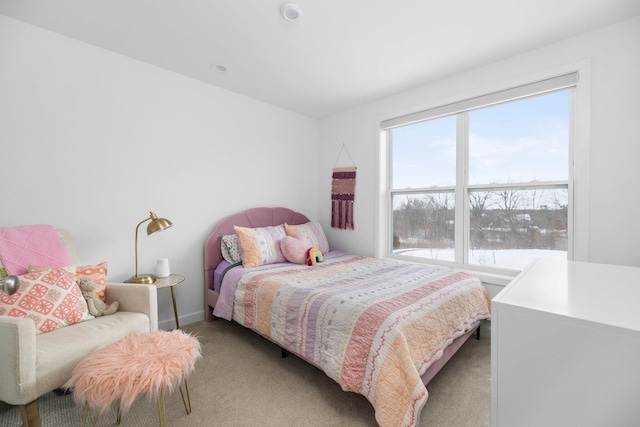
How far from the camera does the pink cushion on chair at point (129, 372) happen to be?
114cm

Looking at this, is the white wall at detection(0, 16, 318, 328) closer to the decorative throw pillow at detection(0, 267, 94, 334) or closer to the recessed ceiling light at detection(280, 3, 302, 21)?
the decorative throw pillow at detection(0, 267, 94, 334)

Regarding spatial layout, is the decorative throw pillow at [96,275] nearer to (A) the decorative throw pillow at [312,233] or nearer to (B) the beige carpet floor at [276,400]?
(B) the beige carpet floor at [276,400]

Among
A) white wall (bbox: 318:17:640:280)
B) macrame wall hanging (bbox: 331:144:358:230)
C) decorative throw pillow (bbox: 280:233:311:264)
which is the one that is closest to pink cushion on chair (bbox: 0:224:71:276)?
decorative throw pillow (bbox: 280:233:311:264)

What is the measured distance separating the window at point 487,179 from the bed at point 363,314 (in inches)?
22.1

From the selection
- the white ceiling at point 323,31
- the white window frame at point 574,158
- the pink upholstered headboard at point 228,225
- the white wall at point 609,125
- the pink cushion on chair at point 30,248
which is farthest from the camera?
the pink upholstered headboard at point 228,225

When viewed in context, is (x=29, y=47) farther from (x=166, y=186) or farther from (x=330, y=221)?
(x=330, y=221)

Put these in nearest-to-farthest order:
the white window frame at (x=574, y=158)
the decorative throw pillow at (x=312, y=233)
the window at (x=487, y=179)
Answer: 1. the white window frame at (x=574, y=158)
2. the window at (x=487, y=179)
3. the decorative throw pillow at (x=312, y=233)

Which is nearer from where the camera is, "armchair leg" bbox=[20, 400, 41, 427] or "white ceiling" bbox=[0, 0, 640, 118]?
"armchair leg" bbox=[20, 400, 41, 427]

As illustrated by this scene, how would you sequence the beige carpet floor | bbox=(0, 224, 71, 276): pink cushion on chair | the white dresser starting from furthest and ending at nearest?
1. bbox=(0, 224, 71, 276): pink cushion on chair
2. the beige carpet floor
3. the white dresser

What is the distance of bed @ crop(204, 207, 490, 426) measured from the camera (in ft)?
4.56

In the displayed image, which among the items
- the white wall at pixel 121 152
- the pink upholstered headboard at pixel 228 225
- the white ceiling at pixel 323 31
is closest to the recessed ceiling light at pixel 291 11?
the white ceiling at pixel 323 31

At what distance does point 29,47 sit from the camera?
1.98 metres

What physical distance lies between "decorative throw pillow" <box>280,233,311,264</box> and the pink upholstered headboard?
522mm

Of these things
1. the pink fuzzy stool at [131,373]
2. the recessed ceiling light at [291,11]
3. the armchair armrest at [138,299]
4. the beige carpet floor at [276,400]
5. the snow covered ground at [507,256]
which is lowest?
the beige carpet floor at [276,400]
